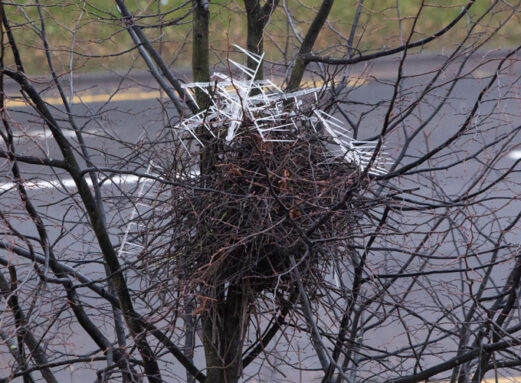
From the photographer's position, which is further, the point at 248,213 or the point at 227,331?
the point at 227,331

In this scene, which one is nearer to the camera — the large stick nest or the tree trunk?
the large stick nest

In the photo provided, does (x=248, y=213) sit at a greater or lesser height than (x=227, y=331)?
greater

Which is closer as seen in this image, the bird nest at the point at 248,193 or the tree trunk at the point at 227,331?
the bird nest at the point at 248,193

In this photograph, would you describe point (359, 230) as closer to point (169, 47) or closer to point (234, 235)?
point (234, 235)

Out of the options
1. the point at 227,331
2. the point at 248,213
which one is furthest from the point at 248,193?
the point at 227,331

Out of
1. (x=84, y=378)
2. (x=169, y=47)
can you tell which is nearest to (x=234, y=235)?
(x=169, y=47)

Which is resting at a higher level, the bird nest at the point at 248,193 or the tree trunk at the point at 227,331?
the bird nest at the point at 248,193

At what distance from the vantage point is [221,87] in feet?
7.25

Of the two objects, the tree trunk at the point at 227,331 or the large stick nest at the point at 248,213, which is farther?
the tree trunk at the point at 227,331

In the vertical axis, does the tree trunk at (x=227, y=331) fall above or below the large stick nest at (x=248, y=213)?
below

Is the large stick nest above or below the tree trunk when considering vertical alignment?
above

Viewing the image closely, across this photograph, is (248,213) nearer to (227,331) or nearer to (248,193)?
(248,193)

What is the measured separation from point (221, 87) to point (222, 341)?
83cm

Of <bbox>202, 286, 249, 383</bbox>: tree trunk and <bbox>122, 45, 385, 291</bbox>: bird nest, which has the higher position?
<bbox>122, 45, 385, 291</bbox>: bird nest
